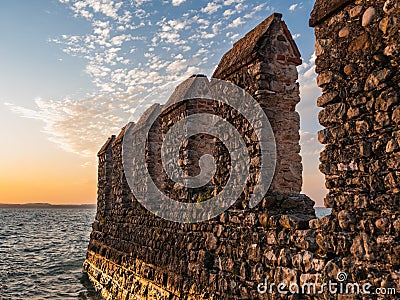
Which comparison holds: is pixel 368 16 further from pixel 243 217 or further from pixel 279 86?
pixel 243 217

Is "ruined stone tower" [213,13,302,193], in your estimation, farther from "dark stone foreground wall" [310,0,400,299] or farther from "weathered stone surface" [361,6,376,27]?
"weathered stone surface" [361,6,376,27]

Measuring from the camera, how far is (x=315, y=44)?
4.42m

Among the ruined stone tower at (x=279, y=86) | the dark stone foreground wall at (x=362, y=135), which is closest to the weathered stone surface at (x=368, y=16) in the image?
the dark stone foreground wall at (x=362, y=135)

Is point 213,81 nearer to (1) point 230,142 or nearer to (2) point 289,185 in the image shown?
(1) point 230,142

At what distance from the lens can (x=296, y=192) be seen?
5.27 meters

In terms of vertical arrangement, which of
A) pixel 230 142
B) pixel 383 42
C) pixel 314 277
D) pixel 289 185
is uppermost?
→ pixel 383 42

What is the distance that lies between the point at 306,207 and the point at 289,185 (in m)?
0.39

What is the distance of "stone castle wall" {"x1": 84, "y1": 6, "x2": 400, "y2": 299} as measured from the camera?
11.7ft

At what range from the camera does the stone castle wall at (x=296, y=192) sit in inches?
141

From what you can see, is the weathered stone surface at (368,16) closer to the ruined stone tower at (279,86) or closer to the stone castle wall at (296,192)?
the stone castle wall at (296,192)

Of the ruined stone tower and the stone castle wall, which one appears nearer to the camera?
the stone castle wall

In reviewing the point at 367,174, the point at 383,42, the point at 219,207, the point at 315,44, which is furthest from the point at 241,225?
the point at 383,42

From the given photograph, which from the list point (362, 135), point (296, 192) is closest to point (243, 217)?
point (296, 192)

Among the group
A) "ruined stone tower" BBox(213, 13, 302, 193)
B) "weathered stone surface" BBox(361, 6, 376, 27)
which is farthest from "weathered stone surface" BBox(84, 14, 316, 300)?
"weathered stone surface" BBox(361, 6, 376, 27)
